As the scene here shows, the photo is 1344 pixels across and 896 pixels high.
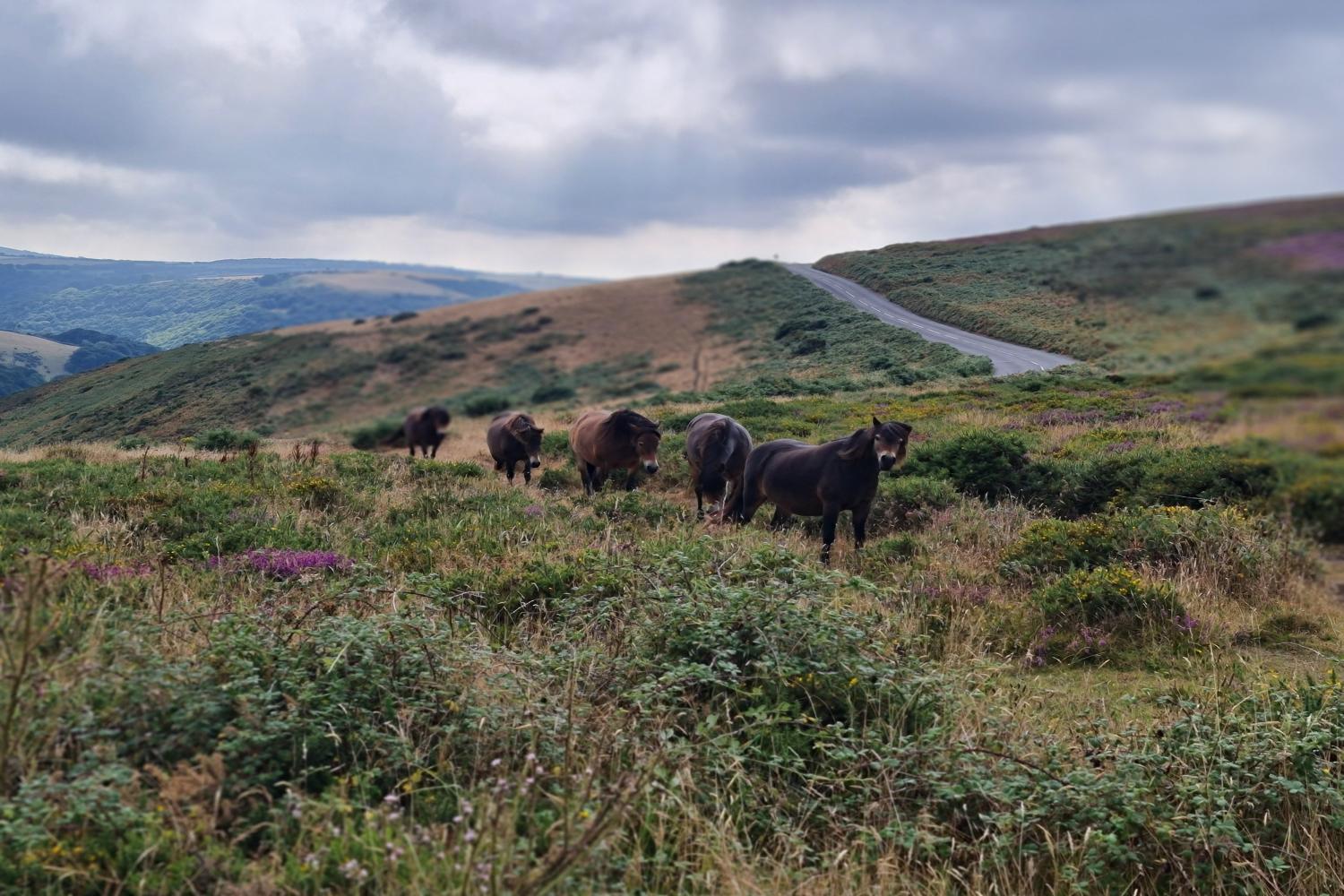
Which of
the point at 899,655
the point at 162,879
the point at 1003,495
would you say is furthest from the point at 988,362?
Result: the point at 1003,495

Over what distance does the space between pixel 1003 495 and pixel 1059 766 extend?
28.5 ft

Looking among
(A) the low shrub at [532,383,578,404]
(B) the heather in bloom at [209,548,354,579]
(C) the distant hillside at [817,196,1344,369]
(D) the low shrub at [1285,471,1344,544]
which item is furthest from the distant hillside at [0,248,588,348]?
(D) the low shrub at [1285,471,1344,544]

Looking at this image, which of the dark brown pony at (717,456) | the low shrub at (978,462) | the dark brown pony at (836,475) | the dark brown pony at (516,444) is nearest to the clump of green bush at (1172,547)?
the dark brown pony at (836,475)

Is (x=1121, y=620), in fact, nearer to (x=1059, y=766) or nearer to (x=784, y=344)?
(x=1059, y=766)

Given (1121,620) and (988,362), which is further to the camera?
(1121,620)

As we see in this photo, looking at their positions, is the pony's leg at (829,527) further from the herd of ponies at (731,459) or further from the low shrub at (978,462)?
the low shrub at (978,462)

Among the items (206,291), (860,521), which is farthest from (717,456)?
(206,291)

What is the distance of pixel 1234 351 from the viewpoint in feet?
5.21

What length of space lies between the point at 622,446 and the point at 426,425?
163 inches

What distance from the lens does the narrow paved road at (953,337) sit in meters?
3.66

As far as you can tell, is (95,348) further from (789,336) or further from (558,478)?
(789,336)

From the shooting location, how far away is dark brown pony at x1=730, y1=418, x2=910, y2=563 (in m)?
10.5

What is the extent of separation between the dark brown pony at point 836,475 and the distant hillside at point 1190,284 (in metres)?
7.70

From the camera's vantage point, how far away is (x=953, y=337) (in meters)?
4.61
